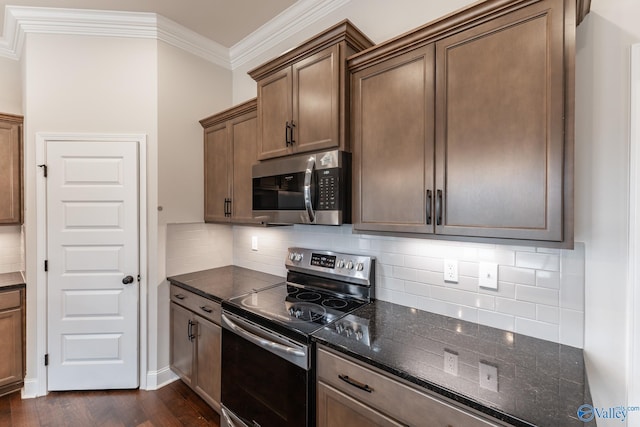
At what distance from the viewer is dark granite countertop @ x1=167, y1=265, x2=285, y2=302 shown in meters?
2.12

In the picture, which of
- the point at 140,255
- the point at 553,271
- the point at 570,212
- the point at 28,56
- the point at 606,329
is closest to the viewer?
the point at 570,212

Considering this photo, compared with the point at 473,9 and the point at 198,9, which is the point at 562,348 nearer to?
the point at 473,9

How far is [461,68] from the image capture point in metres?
1.28

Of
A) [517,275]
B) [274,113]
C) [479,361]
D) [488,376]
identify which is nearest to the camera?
[488,376]

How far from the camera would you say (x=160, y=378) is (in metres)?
2.52

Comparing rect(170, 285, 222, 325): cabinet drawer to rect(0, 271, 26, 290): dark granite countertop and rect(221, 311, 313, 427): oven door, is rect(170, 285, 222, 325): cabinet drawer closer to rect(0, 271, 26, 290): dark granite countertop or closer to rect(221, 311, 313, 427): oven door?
rect(221, 311, 313, 427): oven door

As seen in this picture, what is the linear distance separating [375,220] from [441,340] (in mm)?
644

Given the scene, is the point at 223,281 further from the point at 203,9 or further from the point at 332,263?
the point at 203,9

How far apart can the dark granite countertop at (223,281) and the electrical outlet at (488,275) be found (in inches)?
58.0

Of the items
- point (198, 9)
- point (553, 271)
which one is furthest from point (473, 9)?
point (198, 9)

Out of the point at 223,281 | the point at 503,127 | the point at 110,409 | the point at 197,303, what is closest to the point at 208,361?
the point at 197,303

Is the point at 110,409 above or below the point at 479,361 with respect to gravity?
below

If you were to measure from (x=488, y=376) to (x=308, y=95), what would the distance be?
163 cm

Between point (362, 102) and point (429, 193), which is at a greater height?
point (362, 102)
